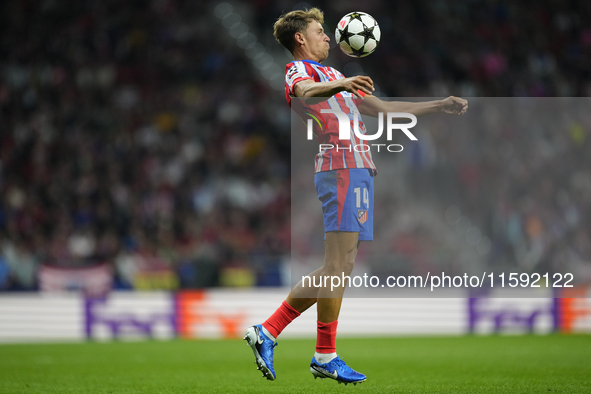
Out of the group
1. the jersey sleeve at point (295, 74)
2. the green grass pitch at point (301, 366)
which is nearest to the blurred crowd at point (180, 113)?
the green grass pitch at point (301, 366)

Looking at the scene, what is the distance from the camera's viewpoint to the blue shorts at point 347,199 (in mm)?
4082

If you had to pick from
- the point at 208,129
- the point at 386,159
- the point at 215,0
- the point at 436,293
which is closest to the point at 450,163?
the point at 386,159

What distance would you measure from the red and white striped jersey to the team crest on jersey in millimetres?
271

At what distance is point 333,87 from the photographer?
3771 mm

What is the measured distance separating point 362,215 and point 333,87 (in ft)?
2.68

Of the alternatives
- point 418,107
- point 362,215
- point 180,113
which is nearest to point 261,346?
point 362,215

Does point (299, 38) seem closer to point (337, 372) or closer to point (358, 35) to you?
point (358, 35)

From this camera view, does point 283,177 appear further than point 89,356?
Yes

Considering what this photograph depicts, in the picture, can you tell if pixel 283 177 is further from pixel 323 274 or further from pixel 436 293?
pixel 323 274

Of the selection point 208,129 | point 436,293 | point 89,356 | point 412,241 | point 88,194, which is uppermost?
point 208,129

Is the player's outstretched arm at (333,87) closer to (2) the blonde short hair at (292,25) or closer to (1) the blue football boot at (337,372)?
(2) the blonde short hair at (292,25)

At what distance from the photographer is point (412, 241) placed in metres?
9.75

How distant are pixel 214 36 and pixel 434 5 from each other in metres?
5.04

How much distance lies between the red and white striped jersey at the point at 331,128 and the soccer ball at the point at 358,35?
294mm
